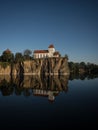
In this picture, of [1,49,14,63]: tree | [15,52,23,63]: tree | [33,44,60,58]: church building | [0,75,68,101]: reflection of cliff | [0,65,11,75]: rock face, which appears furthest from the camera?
[33,44,60,58]: church building

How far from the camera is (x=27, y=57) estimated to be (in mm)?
114375

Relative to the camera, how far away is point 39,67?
105062 mm

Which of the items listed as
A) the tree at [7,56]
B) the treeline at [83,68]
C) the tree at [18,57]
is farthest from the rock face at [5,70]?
the treeline at [83,68]

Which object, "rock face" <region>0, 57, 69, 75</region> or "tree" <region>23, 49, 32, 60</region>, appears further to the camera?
"tree" <region>23, 49, 32, 60</region>

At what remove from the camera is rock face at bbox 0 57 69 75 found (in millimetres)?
103125

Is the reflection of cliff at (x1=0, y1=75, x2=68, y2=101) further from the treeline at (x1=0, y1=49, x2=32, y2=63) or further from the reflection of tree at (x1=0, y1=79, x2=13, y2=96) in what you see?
the treeline at (x1=0, y1=49, x2=32, y2=63)

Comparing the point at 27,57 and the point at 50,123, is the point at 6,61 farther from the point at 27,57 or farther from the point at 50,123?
the point at 50,123

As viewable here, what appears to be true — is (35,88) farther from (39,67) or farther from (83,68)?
(83,68)

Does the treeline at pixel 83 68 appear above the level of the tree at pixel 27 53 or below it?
below

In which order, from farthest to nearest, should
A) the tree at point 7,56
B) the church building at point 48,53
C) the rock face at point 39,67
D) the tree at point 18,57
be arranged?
the church building at point 48,53
the tree at point 18,57
the tree at point 7,56
the rock face at point 39,67

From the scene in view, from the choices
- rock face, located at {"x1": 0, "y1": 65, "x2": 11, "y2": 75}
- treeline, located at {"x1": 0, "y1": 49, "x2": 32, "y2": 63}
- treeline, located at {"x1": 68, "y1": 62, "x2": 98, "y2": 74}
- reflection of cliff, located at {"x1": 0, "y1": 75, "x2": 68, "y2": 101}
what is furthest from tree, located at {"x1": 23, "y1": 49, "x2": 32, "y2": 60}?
reflection of cliff, located at {"x1": 0, "y1": 75, "x2": 68, "y2": 101}

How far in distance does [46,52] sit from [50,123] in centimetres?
9714

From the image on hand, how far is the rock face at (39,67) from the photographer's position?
10312cm

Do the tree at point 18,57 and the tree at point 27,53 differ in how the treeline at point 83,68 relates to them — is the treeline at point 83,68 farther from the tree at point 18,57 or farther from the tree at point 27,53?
the tree at point 18,57
